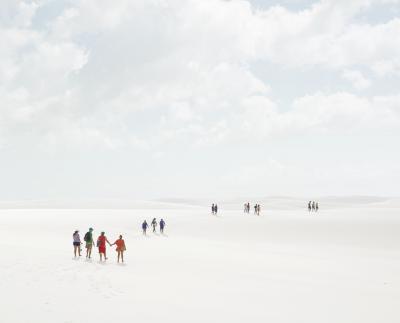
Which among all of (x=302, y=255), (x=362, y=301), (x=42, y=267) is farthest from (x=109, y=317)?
(x=302, y=255)

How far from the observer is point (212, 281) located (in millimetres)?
15234

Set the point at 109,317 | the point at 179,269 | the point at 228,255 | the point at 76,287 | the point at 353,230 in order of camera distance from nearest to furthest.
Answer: the point at 109,317 < the point at 76,287 < the point at 179,269 < the point at 228,255 < the point at 353,230

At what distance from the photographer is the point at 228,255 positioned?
77.4 ft

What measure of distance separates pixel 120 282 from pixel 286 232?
22544 mm

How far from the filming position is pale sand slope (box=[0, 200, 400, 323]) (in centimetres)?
1066

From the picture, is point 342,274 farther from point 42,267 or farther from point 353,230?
point 353,230

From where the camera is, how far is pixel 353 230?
34125mm

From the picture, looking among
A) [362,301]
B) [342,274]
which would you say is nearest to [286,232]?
[342,274]

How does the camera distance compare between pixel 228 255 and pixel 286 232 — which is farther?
pixel 286 232

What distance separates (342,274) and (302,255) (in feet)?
19.8

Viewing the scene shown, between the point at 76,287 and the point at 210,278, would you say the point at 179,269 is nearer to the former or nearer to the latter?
the point at 210,278

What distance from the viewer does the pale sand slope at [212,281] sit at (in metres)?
10.7

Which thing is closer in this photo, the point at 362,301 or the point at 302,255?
the point at 362,301

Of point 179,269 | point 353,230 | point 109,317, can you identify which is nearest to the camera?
point 109,317
